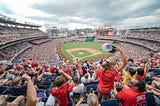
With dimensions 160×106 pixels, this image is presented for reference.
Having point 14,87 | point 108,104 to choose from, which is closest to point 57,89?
point 108,104

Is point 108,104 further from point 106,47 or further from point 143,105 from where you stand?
point 106,47

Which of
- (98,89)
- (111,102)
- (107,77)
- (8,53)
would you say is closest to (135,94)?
(111,102)

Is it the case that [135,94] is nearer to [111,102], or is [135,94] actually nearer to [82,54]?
[111,102]

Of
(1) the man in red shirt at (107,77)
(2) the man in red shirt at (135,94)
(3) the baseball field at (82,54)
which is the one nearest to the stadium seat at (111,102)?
(1) the man in red shirt at (107,77)

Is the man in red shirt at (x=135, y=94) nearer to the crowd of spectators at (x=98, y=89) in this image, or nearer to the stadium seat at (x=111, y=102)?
the crowd of spectators at (x=98, y=89)

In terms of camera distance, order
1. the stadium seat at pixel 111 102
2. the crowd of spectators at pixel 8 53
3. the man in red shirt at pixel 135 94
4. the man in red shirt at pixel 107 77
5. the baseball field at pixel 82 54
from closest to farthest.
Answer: the man in red shirt at pixel 135 94 → the stadium seat at pixel 111 102 → the man in red shirt at pixel 107 77 → the crowd of spectators at pixel 8 53 → the baseball field at pixel 82 54

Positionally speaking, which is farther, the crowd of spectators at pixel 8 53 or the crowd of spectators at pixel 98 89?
the crowd of spectators at pixel 8 53

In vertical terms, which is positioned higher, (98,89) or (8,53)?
(98,89)

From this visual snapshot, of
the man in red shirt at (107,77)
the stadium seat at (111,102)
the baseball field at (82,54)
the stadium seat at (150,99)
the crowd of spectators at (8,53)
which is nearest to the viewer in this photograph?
the stadium seat at (111,102)

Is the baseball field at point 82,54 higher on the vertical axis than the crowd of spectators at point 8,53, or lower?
lower

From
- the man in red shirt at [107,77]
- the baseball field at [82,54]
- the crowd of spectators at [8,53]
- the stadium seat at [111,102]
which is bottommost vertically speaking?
the baseball field at [82,54]

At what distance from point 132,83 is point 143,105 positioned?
1.62 feet

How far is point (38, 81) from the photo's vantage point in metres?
6.89

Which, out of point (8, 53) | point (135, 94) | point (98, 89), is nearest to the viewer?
point (135, 94)
